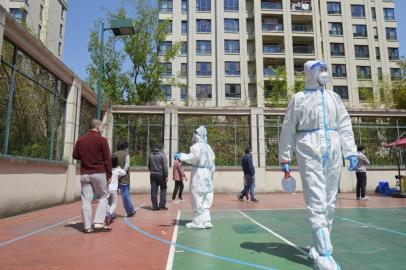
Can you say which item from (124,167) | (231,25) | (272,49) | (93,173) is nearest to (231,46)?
(231,25)

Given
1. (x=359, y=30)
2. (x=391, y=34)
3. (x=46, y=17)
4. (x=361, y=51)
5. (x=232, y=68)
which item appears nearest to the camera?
(x=46, y=17)

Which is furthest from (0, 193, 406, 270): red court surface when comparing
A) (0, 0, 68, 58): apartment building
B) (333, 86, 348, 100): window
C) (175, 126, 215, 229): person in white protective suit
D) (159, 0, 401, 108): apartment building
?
(333, 86, 348, 100): window

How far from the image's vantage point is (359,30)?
147 feet

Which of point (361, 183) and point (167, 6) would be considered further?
point (167, 6)

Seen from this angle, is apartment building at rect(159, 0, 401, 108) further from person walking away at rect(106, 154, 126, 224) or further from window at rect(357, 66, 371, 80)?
person walking away at rect(106, 154, 126, 224)

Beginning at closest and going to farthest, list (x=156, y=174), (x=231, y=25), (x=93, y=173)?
Answer: (x=93, y=173) → (x=156, y=174) → (x=231, y=25)

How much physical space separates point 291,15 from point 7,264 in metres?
43.7

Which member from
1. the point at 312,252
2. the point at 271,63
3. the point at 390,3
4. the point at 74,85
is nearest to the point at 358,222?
the point at 312,252

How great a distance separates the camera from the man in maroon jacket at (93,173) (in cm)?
626

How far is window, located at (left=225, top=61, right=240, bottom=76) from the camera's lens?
42.0 meters

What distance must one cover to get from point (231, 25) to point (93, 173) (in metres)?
40.3

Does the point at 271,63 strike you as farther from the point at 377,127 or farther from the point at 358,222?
the point at 358,222

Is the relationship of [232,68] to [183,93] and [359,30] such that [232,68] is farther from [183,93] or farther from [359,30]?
[359,30]

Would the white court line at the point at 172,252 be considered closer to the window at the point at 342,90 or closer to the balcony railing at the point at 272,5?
the window at the point at 342,90
